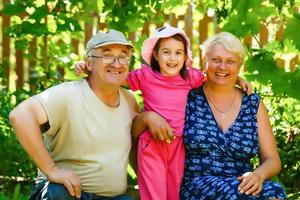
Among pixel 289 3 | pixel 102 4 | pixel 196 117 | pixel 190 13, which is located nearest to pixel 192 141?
pixel 196 117

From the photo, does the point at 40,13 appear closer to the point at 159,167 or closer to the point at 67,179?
the point at 159,167

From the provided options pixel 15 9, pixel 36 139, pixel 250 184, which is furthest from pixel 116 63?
pixel 15 9

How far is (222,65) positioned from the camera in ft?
13.1

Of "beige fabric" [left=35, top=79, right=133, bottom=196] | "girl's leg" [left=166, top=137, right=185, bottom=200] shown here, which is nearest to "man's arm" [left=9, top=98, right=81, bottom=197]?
"beige fabric" [left=35, top=79, right=133, bottom=196]

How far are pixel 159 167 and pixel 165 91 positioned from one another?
44cm

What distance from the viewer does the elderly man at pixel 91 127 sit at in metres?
3.73

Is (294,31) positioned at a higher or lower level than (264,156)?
higher

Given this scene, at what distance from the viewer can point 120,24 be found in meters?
5.30

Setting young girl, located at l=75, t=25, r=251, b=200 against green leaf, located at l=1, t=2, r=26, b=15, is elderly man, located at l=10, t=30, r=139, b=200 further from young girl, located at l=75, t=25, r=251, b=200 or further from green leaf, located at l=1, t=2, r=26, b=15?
green leaf, located at l=1, t=2, r=26, b=15

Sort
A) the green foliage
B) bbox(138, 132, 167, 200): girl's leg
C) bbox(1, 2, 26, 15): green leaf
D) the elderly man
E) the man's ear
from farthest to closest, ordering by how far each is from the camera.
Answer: bbox(1, 2, 26, 15): green leaf, the green foliage, bbox(138, 132, 167, 200): girl's leg, the man's ear, the elderly man

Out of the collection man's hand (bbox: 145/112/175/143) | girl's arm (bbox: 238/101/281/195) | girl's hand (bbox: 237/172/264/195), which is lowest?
girl's hand (bbox: 237/172/264/195)

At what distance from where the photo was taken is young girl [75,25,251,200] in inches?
156

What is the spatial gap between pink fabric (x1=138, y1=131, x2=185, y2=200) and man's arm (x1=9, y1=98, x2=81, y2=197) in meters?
0.48

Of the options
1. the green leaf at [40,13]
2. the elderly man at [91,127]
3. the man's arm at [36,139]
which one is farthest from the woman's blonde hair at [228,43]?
the green leaf at [40,13]
